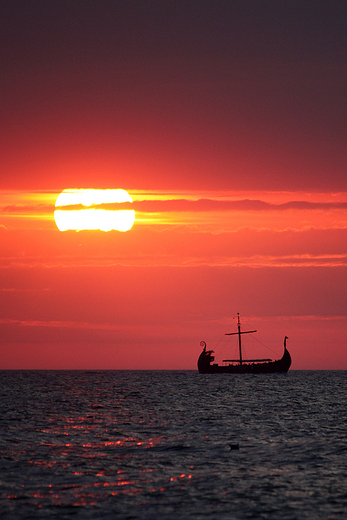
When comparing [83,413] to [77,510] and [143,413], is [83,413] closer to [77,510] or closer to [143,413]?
[143,413]

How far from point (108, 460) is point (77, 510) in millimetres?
11738

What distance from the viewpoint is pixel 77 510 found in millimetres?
27219

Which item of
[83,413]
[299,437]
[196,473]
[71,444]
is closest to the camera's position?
[196,473]

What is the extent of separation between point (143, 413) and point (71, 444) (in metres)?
26.8

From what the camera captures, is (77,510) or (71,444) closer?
(77,510)

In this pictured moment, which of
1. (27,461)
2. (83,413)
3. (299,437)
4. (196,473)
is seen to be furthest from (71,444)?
(83,413)

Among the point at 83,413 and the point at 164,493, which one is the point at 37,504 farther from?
the point at 83,413

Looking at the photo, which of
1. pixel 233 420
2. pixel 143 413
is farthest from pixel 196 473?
pixel 143 413

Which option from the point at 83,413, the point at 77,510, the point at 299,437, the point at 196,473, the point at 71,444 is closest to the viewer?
the point at 77,510

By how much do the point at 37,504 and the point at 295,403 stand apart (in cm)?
6623

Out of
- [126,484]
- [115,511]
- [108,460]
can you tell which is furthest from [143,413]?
[115,511]

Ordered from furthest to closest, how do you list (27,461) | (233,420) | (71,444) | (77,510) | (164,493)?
1. (233,420)
2. (71,444)
3. (27,461)
4. (164,493)
5. (77,510)

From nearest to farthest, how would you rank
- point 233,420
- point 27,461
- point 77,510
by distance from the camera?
point 77,510, point 27,461, point 233,420

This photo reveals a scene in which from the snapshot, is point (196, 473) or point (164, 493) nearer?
point (164, 493)
